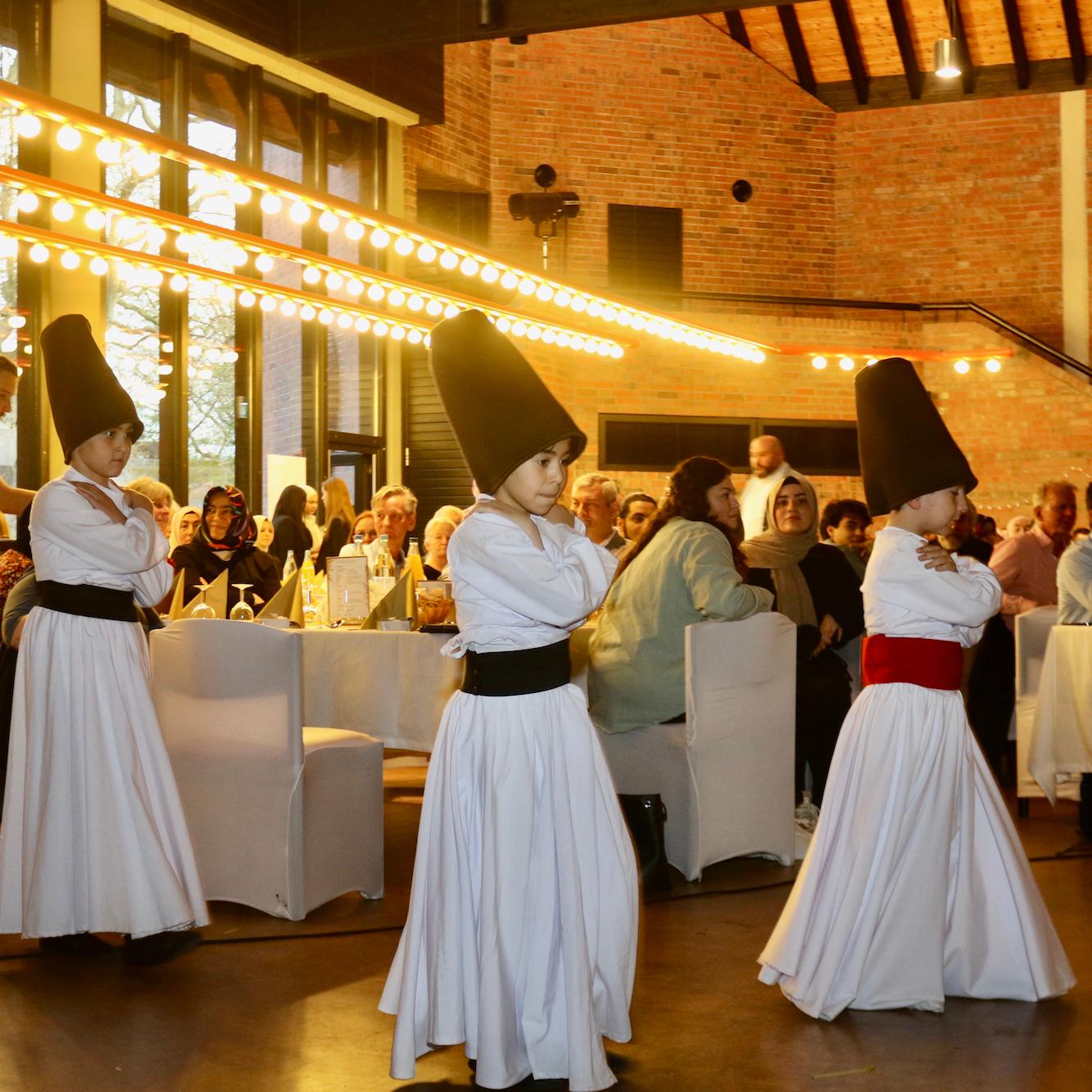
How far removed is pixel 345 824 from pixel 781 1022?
1.68 meters

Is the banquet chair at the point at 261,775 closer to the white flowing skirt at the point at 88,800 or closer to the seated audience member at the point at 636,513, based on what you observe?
the white flowing skirt at the point at 88,800

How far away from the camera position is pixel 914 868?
3.48m

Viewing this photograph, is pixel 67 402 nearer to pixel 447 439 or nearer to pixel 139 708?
pixel 139 708

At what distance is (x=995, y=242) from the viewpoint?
16.0 meters

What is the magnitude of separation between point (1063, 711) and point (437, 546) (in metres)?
2.89

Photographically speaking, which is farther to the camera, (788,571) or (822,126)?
(822,126)

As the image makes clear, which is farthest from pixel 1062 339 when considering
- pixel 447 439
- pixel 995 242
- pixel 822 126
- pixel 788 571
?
pixel 788 571

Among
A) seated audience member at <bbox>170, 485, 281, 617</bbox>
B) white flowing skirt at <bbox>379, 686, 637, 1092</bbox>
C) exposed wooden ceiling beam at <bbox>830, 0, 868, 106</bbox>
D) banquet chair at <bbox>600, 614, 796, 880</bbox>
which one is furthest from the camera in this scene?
exposed wooden ceiling beam at <bbox>830, 0, 868, 106</bbox>

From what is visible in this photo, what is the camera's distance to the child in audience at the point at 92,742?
12.8ft

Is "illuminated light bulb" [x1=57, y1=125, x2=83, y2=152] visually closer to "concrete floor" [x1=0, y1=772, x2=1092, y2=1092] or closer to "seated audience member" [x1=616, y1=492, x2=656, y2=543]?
"seated audience member" [x1=616, y1=492, x2=656, y2=543]

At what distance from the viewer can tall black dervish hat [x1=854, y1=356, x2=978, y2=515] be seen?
3648 mm

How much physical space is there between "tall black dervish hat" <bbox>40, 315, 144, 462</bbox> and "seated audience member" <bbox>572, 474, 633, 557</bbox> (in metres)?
2.91

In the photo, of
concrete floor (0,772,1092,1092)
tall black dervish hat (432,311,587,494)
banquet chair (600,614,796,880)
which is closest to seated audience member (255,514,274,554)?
banquet chair (600,614,796,880)

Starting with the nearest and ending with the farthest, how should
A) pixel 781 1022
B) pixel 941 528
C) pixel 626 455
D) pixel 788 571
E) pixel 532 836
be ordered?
1. pixel 532 836
2. pixel 781 1022
3. pixel 941 528
4. pixel 788 571
5. pixel 626 455
